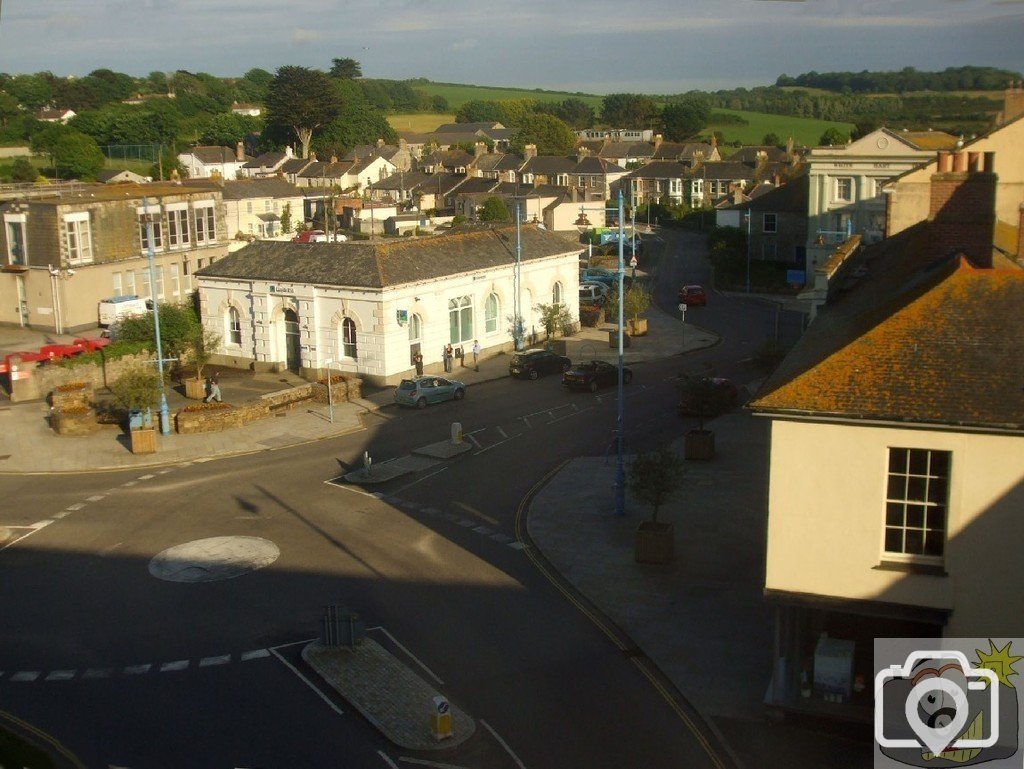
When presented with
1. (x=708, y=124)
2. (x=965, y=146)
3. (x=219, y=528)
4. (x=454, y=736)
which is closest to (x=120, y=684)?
(x=454, y=736)

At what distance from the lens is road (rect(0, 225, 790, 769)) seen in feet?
59.1

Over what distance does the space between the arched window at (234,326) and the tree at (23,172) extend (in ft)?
203

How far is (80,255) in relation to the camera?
57.8 m

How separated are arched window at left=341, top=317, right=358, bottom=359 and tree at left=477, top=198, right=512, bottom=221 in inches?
1974

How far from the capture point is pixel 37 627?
2280 centimetres

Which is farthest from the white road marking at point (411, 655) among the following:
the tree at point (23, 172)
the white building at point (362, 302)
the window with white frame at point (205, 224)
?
the tree at point (23, 172)

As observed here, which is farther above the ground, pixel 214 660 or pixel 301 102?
pixel 301 102

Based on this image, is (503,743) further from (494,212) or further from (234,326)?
(494,212)

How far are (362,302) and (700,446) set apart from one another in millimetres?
18084

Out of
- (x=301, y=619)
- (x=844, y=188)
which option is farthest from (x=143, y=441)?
(x=844, y=188)

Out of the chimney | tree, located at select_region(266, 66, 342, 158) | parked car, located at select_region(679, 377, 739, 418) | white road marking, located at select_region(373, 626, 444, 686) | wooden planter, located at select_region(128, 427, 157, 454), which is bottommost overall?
white road marking, located at select_region(373, 626, 444, 686)

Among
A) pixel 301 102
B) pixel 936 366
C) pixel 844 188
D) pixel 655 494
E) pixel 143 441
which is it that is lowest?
Answer: pixel 143 441

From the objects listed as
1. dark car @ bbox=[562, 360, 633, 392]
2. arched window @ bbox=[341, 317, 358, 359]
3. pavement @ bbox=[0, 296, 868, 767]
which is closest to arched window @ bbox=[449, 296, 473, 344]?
arched window @ bbox=[341, 317, 358, 359]

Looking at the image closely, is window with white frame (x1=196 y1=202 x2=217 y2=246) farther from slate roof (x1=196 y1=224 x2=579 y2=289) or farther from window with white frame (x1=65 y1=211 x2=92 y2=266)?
slate roof (x1=196 y1=224 x2=579 y2=289)
